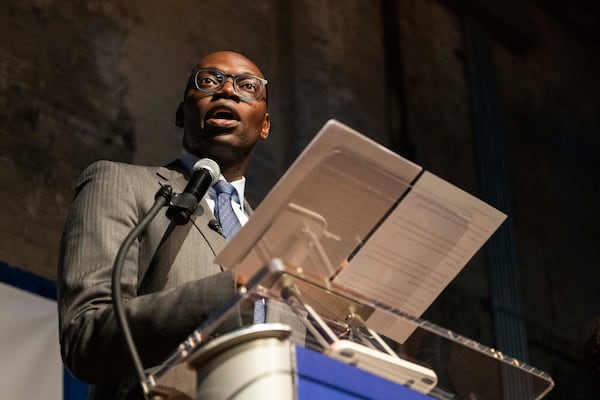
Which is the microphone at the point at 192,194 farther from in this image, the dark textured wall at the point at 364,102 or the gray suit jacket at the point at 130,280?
the dark textured wall at the point at 364,102

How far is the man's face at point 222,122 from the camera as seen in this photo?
2896mm

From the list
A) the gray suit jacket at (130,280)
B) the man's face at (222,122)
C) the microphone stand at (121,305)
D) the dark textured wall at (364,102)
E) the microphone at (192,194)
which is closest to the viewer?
the microphone stand at (121,305)

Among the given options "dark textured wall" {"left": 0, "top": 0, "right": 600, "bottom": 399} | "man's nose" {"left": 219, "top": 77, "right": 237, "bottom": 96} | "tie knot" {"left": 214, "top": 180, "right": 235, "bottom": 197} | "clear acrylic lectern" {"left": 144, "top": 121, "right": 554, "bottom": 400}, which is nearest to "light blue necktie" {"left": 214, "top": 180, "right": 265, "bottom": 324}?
"tie knot" {"left": 214, "top": 180, "right": 235, "bottom": 197}

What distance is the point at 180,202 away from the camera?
2.25 m

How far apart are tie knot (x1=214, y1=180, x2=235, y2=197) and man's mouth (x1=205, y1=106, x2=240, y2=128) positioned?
21 centimetres

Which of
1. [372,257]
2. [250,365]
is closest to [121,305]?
[250,365]

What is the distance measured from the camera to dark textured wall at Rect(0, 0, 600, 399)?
5.72 meters

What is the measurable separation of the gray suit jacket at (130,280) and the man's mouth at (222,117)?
196 millimetres

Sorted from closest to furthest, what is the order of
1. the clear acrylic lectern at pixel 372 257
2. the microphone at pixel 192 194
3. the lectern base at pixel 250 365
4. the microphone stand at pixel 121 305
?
the lectern base at pixel 250 365
the microphone stand at pixel 121 305
the clear acrylic lectern at pixel 372 257
the microphone at pixel 192 194

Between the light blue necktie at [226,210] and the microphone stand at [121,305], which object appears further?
the light blue necktie at [226,210]

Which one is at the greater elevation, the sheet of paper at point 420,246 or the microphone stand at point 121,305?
the sheet of paper at point 420,246

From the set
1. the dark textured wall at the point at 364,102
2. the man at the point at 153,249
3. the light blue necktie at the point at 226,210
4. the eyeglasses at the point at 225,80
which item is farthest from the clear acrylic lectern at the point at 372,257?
the dark textured wall at the point at 364,102

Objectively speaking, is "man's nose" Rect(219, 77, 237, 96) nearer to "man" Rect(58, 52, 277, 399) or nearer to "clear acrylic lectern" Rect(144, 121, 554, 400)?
"man" Rect(58, 52, 277, 399)

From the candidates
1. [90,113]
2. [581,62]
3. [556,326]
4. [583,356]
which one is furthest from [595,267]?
[583,356]
